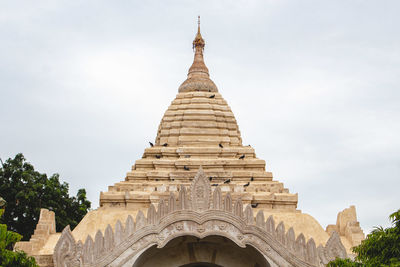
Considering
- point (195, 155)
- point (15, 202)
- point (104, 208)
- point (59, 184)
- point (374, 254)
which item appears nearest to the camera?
point (374, 254)

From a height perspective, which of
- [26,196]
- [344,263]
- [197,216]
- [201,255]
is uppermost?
[26,196]

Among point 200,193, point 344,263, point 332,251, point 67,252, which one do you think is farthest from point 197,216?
point 344,263

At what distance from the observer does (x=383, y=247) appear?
13.7 metres

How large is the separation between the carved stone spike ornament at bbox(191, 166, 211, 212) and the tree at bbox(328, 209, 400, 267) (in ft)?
20.5

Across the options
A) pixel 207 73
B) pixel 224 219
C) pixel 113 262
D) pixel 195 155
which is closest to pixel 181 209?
pixel 224 219

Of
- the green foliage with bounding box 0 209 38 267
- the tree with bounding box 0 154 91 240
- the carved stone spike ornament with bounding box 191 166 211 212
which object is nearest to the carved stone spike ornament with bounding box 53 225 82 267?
the green foliage with bounding box 0 209 38 267

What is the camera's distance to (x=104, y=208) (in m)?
24.4

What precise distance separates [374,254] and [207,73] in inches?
916

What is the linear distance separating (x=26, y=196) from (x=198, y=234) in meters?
19.4

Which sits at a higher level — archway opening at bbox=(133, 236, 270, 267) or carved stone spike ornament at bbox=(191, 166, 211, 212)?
carved stone spike ornament at bbox=(191, 166, 211, 212)

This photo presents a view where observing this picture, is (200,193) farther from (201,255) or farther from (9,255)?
(9,255)

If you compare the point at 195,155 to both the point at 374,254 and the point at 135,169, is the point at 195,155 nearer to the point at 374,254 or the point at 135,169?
the point at 135,169

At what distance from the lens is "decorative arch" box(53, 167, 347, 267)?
18375mm

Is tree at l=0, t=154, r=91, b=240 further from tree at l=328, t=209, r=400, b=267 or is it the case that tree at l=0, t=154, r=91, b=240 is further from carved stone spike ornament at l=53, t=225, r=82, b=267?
tree at l=328, t=209, r=400, b=267
